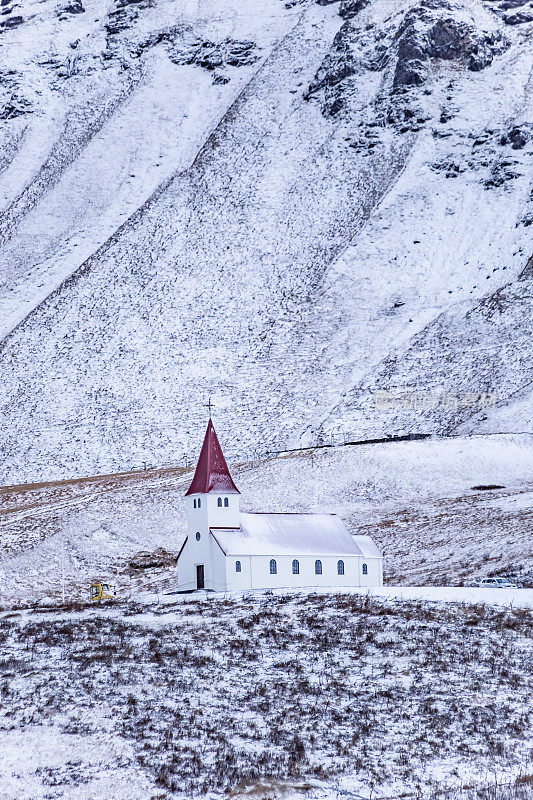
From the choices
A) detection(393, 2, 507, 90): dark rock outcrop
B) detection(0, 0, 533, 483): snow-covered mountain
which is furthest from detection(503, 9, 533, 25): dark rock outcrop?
detection(393, 2, 507, 90): dark rock outcrop

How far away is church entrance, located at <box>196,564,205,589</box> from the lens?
144 feet

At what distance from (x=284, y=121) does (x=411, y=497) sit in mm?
87880

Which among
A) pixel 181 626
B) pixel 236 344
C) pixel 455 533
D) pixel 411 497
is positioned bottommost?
pixel 236 344

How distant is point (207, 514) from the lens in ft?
144

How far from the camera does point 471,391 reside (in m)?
90.1

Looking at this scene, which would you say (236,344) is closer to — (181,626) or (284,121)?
(284,121)

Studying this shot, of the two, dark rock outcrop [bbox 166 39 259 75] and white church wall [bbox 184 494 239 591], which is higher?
A: white church wall [bbox 184 494 239 591]

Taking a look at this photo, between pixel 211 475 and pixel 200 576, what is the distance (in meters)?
4.07

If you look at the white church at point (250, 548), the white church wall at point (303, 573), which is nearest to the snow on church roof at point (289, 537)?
the white church at point (250, 548)

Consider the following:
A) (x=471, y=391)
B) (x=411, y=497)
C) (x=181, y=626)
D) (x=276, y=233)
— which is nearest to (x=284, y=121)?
(x=276, y=233)

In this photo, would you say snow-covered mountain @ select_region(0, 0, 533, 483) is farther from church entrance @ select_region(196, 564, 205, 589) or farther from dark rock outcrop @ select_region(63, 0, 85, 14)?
church entrance @ select_region(196, 564, 205, 589)

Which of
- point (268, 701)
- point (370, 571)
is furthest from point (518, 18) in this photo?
point (268, 701)

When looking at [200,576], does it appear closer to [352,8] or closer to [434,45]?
[434,45]

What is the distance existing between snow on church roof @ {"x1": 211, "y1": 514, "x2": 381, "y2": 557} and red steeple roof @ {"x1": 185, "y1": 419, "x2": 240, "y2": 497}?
Answer: 1.58 metres
